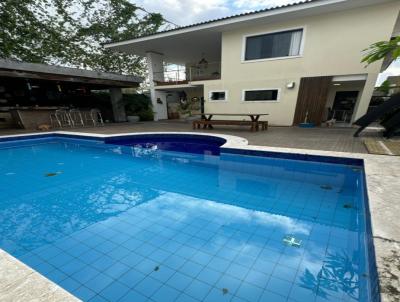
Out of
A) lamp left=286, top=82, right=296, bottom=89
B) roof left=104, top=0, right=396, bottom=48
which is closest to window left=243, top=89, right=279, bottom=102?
lamp left=286, top=82, right=296, bottom=89

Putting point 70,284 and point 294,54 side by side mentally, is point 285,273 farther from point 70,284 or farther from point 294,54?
point 294,54

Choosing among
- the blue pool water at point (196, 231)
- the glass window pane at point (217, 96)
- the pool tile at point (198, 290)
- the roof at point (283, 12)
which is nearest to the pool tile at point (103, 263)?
the blue pool water at point (196, 231)

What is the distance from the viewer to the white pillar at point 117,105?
13.7m

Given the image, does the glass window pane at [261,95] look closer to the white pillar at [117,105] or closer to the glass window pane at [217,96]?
the glass window pane at [217,96]

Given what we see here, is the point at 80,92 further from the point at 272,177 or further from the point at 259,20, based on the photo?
the point at 272,177

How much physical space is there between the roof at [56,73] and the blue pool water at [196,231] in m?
5.90

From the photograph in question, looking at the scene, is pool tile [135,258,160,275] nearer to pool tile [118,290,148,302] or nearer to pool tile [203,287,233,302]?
pool tile [118,290,148,302]

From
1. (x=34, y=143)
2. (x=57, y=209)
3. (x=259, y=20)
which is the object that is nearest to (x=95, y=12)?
(x=34, y=143)

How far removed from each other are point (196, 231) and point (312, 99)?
30.1 ft

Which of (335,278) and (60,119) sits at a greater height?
(60,119)

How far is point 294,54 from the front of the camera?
9.24m

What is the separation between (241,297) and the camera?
5.75 ft

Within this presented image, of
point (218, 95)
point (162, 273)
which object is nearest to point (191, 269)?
point (162, 273)

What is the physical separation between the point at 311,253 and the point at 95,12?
21904 mm
